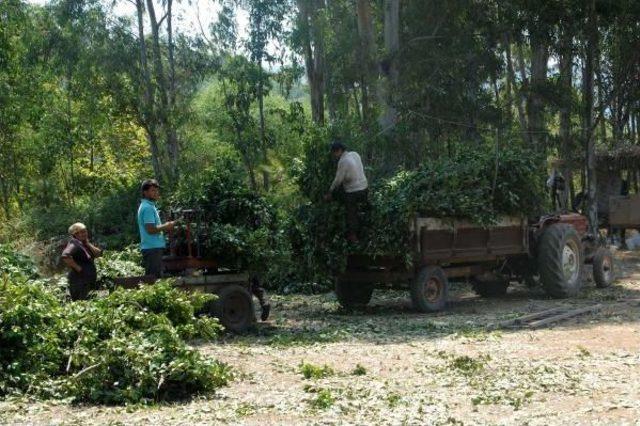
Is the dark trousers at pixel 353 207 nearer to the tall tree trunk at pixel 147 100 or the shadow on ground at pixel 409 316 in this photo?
the shadow on ground at pixel 409 316

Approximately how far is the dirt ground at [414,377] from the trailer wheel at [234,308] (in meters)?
0.29

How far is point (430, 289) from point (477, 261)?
44.1 inches

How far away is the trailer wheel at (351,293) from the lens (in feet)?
49.7

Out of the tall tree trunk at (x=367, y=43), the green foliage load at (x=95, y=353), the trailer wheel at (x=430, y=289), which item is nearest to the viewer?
the green foliage load at (x=95, y=353)

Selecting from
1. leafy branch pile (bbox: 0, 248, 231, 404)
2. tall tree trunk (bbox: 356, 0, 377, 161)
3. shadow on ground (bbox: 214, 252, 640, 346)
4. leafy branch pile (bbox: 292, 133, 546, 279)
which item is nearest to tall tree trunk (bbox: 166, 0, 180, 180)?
tall tree trunk (bbox: 356, 0, 377, 161)

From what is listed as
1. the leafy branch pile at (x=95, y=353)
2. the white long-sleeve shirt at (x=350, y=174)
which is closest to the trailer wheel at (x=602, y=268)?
the white long-sleeve shirt at (x=350, y=174)

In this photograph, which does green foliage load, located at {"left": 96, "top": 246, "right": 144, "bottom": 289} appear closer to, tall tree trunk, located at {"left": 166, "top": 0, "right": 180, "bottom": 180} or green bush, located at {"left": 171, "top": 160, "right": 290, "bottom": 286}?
green bush, located at {"left": 171, "top": 160, "right": 290, "bottom": 286}

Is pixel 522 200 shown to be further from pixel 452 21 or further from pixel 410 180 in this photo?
pixel 452 21

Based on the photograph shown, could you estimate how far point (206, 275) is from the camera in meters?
12.6

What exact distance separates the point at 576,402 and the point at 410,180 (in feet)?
24.1

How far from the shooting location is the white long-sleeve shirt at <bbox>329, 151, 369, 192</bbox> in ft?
45.1

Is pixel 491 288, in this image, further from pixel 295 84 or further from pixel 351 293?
pixel 295 84

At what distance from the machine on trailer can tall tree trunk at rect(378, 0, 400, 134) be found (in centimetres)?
1194

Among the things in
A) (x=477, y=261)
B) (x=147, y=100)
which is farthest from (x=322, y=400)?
(x=147, y=100)
